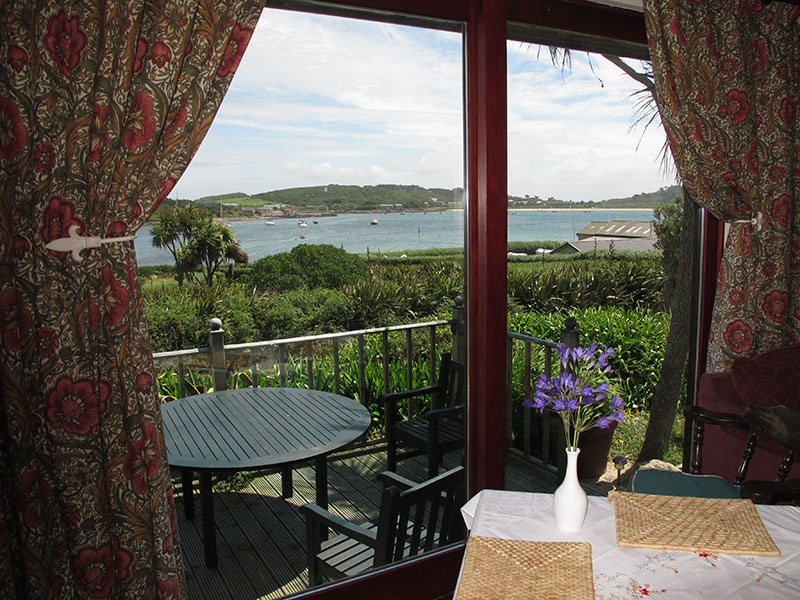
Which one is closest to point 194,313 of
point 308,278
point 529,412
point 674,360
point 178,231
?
point 178,231

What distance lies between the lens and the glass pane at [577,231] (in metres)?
2.54

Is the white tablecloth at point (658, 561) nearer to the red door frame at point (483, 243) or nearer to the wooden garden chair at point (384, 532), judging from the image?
the wooden garden chair at point (384, 532)

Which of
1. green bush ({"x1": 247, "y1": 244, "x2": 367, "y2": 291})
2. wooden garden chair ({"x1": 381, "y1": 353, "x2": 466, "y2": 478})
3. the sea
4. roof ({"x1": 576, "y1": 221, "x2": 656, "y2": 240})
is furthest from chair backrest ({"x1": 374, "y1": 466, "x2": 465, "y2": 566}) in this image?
roof ({"x1": 576, "y1": 221, "x2": 656, "y2": 240})

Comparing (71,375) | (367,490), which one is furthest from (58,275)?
(367,490)

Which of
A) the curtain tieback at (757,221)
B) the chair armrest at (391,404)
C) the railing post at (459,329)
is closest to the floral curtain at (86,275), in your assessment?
the chair armrest at (391,404)

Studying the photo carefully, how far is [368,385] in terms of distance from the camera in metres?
2.35

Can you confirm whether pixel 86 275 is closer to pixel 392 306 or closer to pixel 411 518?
pixel 392 306

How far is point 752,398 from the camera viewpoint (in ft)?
7.81

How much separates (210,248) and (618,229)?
1.82m

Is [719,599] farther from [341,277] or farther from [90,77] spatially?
[90,77]

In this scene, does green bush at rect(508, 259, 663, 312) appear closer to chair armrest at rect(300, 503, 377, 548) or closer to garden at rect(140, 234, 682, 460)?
garden at rect(140, 234, 682, 460)

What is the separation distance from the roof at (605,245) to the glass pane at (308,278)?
1.88 ft

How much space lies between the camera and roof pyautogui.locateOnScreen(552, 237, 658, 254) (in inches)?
107

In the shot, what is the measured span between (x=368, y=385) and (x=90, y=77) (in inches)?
53.5
